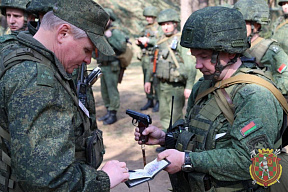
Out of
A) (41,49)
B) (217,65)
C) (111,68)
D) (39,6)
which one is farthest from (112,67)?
(41,49)

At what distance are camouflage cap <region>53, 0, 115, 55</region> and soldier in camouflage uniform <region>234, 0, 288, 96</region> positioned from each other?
384 centimetres

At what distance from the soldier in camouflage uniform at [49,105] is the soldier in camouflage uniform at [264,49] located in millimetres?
3860

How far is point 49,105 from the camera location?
2178mm

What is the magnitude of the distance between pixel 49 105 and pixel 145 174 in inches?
39.8

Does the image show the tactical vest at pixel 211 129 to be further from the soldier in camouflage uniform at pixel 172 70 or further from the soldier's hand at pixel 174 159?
the soldier in camouflage uniform at pixel 172 70

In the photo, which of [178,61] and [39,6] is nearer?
[39,6]

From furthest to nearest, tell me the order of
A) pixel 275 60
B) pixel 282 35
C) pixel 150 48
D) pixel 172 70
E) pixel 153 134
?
pixel 150 48, pixel 282 35, pixel 172 70, pixel 275 60, pixel 153 134

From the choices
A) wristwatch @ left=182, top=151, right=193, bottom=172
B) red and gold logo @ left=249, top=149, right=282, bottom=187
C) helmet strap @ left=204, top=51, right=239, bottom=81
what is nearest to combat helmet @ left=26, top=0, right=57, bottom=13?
helmet strap @ left=204, top=51, right=239, bottom=81

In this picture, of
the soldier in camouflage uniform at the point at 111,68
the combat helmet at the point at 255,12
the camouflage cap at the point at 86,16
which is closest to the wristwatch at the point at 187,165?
the camouflage cap at the point at 86,16

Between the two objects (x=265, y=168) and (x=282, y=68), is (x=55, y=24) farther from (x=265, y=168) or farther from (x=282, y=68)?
(x=282, y=68)

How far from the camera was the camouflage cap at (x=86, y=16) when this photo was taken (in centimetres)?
237

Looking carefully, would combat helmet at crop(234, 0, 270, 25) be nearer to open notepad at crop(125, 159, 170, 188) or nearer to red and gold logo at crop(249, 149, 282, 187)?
red and gold logo at crop(249, 149, 282, 187)

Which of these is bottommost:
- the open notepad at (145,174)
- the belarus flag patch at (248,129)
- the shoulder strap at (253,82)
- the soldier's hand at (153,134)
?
the soldier's hand at (153,134)

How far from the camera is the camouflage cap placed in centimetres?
237
